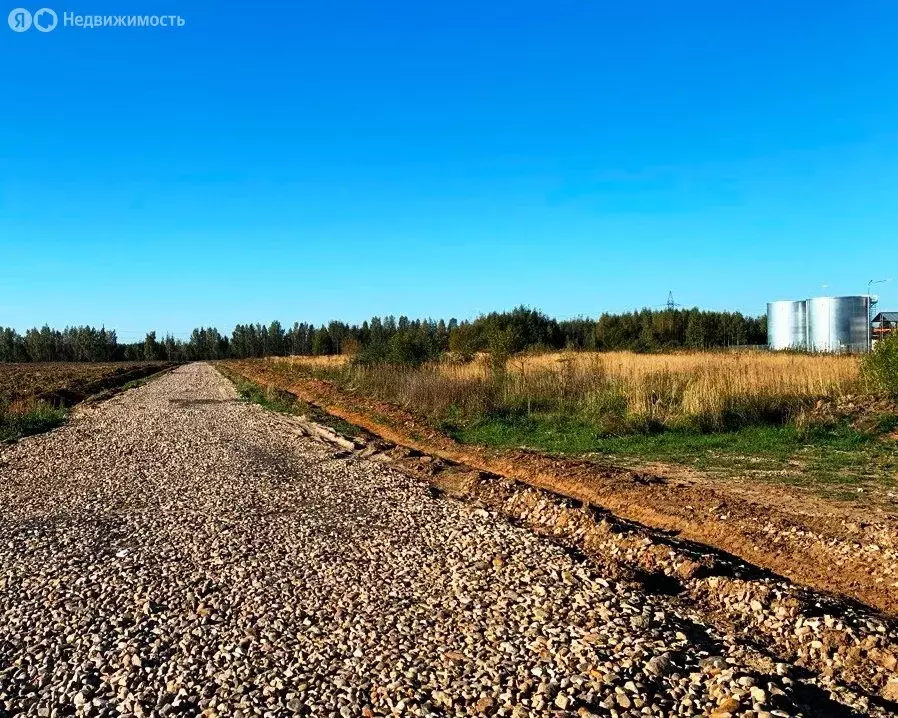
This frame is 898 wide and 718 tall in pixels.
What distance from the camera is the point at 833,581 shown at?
575 centimetres

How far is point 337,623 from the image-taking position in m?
5.11

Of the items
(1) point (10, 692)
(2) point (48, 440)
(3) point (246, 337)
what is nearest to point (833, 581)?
(1) point (10, 692)

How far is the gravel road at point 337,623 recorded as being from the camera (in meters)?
4.02

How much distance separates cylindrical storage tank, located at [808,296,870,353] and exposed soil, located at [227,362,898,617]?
112ft

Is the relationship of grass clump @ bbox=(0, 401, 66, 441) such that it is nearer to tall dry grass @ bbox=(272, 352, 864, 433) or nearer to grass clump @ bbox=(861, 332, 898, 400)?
tall dry grass @ bbox=(272, 352, 864, 433)

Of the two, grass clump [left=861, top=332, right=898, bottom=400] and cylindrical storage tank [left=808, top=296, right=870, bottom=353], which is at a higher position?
cylindrical storage tank [left=808, top=296, right=870, bottom=353]

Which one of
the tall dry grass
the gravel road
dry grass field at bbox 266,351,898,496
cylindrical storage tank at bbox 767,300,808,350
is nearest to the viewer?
the gravel road

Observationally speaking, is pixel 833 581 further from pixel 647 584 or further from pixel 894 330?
pixel 894 330

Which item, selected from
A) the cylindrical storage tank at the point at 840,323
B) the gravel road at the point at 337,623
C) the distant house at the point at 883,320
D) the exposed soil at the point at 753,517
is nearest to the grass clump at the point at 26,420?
the gravel road at the point at 337,623

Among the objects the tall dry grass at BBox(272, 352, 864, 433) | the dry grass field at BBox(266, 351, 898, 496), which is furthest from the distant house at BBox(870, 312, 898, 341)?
the dry grass field at BBox(266, 351, 898, 496)

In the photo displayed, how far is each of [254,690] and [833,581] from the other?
4.69m

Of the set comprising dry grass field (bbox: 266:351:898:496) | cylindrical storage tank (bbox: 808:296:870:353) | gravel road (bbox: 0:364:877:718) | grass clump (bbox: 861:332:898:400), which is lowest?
gravel road (bbox: 0:364:877:718)

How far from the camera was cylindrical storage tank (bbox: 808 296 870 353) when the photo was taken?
3984cm

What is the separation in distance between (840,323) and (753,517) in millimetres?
39070
